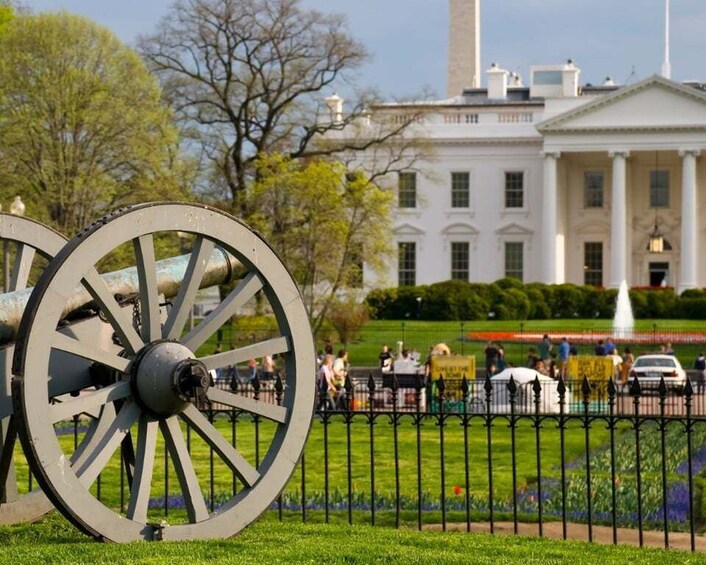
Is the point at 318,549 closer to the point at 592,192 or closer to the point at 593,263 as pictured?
the point at 593,263

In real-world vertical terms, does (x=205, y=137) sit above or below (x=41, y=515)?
above

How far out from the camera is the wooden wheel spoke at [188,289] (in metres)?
8.27

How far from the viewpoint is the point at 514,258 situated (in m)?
73.8

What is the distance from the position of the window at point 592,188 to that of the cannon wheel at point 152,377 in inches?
2608

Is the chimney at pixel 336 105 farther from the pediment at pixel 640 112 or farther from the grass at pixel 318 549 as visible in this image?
the grass at pixel 318 549

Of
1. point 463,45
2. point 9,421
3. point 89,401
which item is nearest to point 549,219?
point 463,45

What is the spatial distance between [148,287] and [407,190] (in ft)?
215

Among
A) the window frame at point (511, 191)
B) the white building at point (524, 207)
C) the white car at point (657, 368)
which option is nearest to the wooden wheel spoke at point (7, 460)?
the white car at point (657, 368)

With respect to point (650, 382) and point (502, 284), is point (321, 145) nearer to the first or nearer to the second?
point (502, 284)

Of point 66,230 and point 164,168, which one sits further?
point 164,168

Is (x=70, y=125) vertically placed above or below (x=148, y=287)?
above

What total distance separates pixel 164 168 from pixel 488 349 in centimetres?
1473

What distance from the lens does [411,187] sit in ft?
241

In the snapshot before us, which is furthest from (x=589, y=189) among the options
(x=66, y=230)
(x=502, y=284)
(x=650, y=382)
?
(x=650, y=382)
